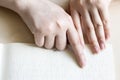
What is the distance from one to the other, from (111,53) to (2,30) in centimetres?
32

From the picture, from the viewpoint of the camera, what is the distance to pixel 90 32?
2.17 ft

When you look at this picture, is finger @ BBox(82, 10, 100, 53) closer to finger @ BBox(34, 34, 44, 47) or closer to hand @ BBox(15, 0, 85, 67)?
hand @ BBox(15, 0, 85, 67)

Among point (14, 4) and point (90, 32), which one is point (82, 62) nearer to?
point (90, 32)

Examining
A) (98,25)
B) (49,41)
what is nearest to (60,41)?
(49,41)

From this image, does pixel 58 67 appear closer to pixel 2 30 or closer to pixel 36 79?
pixel 36 79

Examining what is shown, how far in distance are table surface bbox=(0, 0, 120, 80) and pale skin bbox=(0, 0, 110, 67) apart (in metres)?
0.02

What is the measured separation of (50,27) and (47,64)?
0.10 m

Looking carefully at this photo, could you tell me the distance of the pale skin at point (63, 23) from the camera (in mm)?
619

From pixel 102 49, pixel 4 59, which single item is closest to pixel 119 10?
pixel 102 49

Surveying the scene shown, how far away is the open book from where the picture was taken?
1.92 feet

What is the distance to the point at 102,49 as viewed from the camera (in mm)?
642

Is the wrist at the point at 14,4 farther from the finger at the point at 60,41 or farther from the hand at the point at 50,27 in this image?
the finger at the point at 60,41

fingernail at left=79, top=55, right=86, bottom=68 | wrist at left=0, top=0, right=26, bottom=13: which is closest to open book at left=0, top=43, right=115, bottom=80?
fingernail at left=79, top=55, right=86, bottom=68

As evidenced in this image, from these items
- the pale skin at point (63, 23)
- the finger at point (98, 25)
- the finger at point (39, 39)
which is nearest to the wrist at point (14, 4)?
the pale skin at point (63, 23)
